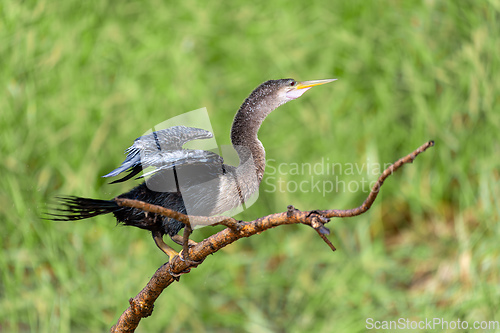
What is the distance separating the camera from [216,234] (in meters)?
1.52

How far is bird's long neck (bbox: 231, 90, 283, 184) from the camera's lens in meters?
1.74

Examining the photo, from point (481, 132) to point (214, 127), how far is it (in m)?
1.91

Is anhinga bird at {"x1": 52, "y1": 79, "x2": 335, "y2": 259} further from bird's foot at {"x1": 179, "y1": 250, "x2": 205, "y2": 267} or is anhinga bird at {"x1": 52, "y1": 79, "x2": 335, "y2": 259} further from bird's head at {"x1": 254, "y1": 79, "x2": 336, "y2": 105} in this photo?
bird's foot at {"x1": 179, "y1": 250, "x2": 205, "y2": 267}

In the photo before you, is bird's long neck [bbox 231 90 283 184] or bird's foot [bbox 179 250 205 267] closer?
bird's foot [bbox 179 250 205 267]

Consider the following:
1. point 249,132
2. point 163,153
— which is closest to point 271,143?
point 249,132

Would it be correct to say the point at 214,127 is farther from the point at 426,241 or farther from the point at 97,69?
the point at 426,241

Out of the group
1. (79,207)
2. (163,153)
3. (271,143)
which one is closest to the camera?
(79,207)

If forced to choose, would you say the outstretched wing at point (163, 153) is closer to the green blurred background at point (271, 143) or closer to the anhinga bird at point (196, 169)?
the anhinga bird at point (196, 169)

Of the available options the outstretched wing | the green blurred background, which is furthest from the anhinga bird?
the green blurred background

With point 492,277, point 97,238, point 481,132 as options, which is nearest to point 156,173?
point 97,238

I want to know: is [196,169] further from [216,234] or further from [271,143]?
[271,143]

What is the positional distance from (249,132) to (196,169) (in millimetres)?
189

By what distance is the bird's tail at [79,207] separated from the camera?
1444 millimetres

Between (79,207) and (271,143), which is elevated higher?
(271,143)
